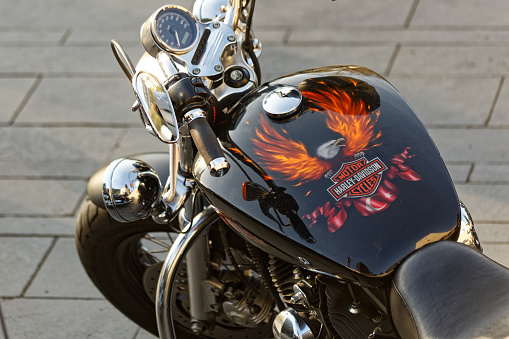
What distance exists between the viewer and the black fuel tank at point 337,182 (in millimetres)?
1635

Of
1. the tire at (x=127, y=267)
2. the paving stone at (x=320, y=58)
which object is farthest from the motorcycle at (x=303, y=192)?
the paving stone at (x=320, y=58)

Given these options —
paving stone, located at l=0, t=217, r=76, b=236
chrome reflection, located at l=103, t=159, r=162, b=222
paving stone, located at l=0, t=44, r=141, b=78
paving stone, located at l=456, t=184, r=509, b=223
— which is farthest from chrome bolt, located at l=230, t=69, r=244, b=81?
paving stone, located at l=0, t=44, r=141, b=78

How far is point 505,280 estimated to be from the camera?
1493 mm

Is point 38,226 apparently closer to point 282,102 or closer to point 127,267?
point 127,267

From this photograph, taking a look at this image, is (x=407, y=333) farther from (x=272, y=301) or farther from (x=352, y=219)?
(x=272, y=301)

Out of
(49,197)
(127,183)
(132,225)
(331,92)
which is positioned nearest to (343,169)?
(331,92)

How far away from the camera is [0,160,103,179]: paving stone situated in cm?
376

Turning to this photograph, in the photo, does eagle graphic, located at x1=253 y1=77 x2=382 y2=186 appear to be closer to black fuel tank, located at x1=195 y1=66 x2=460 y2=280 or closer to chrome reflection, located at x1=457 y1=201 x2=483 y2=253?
black fuel tank, located at x1=195 y1=66 x2=460 y2=280

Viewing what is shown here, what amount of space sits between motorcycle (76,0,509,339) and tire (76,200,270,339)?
0.40 feet

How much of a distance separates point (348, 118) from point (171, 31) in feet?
1.60

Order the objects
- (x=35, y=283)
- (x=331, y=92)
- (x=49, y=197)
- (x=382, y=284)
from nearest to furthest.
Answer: (x=382, y=284)
(x=331, y=92)
(x=35, y=283)
(x=49, y=197)

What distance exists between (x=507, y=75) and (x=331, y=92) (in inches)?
92.2

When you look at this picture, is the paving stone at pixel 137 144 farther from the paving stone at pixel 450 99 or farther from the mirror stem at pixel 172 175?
the mirror stem at pixel 172 175

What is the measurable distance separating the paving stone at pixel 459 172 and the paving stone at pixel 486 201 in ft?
0.11
